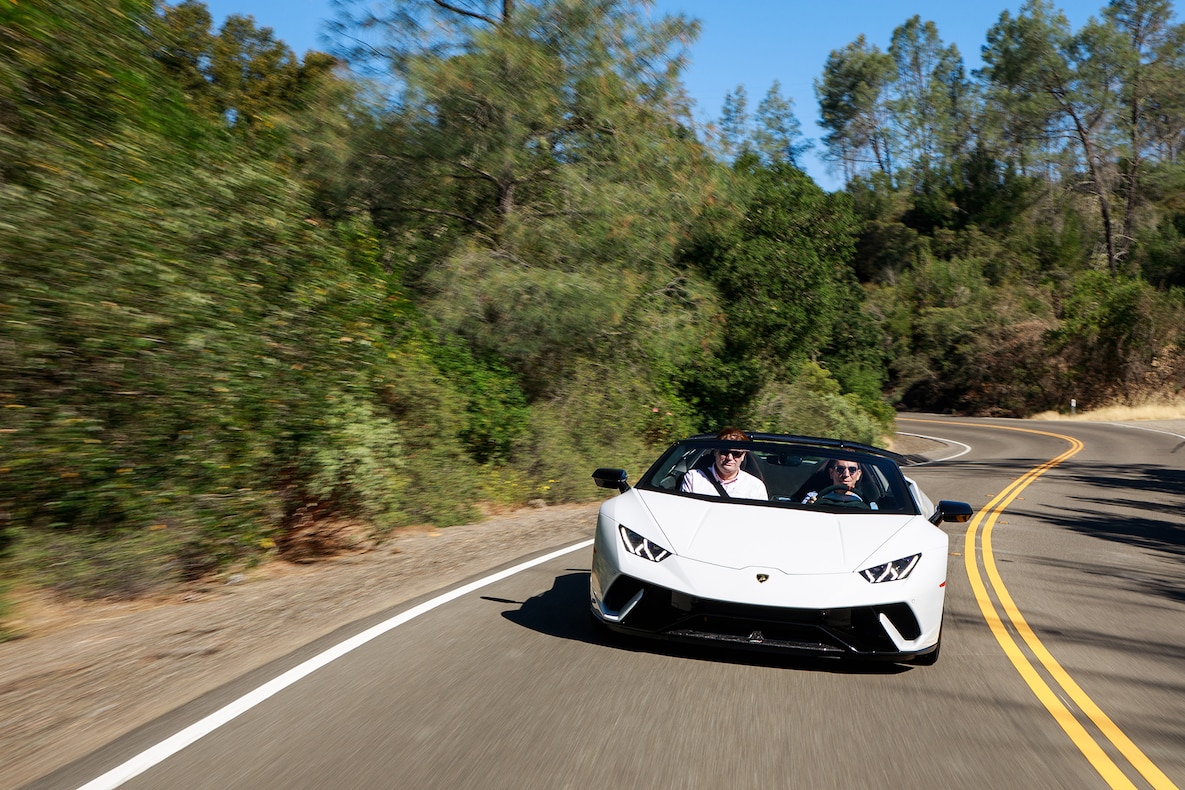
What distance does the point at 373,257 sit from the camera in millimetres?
14523

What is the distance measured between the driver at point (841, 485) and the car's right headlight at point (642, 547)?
1.58 m

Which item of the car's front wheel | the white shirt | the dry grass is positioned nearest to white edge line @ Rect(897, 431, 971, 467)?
the dry grass

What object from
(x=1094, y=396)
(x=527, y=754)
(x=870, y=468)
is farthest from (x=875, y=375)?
(x=527, y=754)

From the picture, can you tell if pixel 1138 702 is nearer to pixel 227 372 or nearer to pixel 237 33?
pixel 227 372

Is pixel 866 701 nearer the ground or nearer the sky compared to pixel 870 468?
nearer the ground

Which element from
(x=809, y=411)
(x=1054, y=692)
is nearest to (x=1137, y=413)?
(x=809, y=411)

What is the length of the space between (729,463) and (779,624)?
1.89m

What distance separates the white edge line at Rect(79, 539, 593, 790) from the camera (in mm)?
4070

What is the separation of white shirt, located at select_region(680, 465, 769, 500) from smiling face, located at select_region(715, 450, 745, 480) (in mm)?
35

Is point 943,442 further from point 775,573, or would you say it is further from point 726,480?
point 775,573

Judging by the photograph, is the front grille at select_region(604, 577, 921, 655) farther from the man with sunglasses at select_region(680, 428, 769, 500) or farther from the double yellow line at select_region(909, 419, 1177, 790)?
the man with sunglasses at select_region(680, 428, 769, 500)

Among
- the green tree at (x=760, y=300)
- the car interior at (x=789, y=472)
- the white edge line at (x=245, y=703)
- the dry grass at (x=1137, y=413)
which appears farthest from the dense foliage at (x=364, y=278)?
the dry grass at (x=1137, y=413)

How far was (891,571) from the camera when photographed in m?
5.71

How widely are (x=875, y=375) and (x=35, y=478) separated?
45.4 metres
